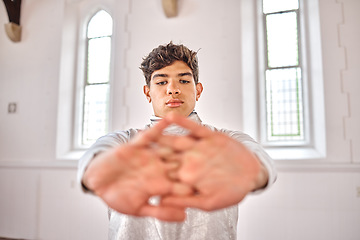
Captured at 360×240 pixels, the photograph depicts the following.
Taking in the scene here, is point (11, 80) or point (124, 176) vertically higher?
point (11, 80)

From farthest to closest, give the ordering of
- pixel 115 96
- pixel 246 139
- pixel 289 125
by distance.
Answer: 1. pixel 115 96
2. pixel 289 125
3. pixel 246 139

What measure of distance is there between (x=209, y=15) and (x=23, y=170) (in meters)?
2.97

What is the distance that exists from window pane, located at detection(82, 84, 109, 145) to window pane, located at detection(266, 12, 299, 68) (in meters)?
2.09

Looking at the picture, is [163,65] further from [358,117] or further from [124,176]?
[358,117]

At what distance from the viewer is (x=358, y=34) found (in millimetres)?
2430

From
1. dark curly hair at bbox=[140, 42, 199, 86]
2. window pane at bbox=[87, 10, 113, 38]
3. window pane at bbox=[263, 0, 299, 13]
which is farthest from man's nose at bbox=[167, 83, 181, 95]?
window pane at bbox=[87, 10, 113, 38]

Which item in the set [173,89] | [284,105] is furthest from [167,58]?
[284,105]

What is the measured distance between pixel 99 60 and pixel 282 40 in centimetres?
233

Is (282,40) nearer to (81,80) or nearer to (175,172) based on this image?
(81,80)

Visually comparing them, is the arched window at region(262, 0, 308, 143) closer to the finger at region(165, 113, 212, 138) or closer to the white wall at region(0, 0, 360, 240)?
the white wall at region(0, 0, 360, 240)

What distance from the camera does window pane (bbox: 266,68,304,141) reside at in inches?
110

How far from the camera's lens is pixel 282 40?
291cm

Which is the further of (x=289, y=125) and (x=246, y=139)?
(x=289, y=125)

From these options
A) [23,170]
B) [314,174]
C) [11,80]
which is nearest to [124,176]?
[314,174]
